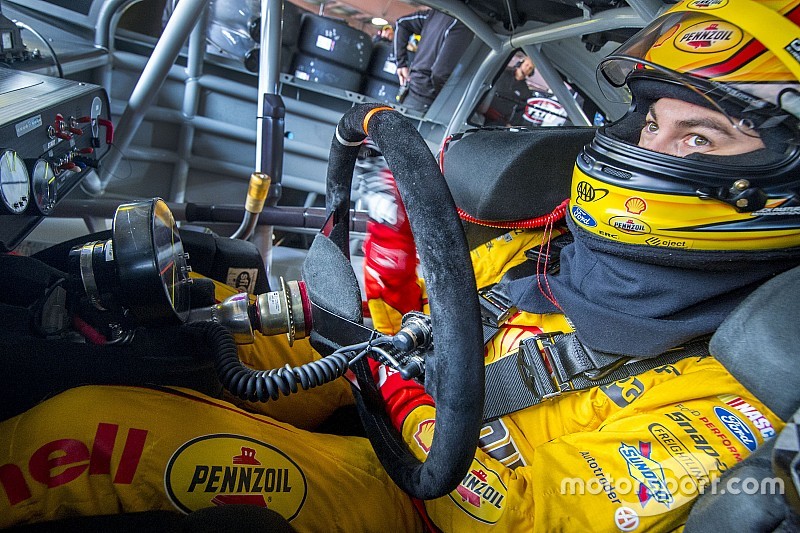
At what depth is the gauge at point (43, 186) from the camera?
828 mm

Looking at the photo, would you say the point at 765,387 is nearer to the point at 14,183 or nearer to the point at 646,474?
the point at 646,474

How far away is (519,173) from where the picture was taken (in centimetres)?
105

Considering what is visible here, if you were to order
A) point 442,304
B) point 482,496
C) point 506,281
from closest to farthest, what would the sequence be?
point 442,304
point 482,496
point 506,281

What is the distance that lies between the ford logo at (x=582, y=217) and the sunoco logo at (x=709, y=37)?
277 millimetres

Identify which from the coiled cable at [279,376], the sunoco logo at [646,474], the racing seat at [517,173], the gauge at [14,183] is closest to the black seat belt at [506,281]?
the racing seat at [517,173]

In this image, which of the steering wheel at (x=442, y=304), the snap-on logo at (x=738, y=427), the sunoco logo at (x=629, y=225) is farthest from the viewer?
the sunoco logo at (x=629, y=225)

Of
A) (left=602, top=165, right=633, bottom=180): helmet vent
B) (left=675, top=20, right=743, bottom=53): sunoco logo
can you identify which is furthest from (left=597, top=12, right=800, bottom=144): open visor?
(left=602, top=165, right=633, bottom=180): helmet vent

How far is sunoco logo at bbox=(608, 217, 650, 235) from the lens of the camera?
2.49 ft

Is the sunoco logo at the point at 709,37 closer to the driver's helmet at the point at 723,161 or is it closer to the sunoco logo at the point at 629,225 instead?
the driver's helmet at the point at 723,161

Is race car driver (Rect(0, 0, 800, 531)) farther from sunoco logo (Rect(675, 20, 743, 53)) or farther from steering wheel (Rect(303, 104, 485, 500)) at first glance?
steering wheel (Rect(303, 104, 485, 500))

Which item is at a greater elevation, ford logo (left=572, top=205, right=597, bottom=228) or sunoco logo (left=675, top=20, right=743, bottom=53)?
sunoco logo (left=675, top=20, right=743, bottom=53)

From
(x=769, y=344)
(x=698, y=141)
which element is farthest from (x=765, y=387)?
(x=698, y=141)

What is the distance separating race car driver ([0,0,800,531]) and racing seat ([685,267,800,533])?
0.22 feet

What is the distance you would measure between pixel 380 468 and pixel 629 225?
20.5 inches
